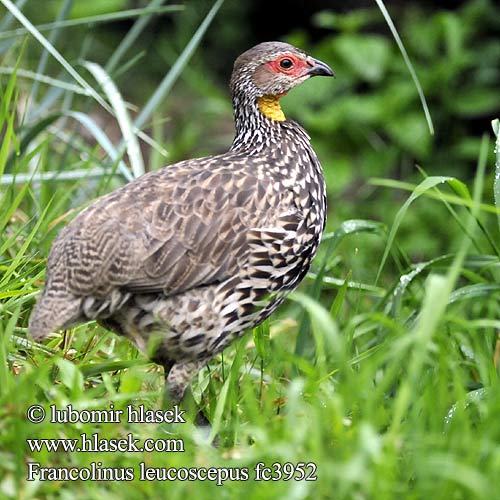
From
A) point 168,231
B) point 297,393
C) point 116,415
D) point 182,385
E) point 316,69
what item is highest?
point 316,69

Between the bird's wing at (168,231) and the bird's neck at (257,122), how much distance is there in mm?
343

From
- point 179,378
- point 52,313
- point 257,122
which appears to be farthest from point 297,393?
point 257,122

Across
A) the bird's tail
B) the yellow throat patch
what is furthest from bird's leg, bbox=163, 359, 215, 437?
the yellow throat patch

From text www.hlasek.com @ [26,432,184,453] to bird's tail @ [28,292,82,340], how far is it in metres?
0.51

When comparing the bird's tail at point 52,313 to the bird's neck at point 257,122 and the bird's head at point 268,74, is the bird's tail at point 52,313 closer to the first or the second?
the bird's neck at point 257,122

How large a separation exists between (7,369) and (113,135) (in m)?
6.27

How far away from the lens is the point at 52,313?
11.5ft

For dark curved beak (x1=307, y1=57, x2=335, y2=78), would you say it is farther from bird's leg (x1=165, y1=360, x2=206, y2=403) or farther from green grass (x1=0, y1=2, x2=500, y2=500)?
bird's leg (x1=165, y1=360, x2=206, y2=403)

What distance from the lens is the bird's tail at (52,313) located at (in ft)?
11.4

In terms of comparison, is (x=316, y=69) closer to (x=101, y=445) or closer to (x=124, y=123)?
(x=124, y=123)

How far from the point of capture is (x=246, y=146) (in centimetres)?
419

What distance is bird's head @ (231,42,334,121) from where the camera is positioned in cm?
420

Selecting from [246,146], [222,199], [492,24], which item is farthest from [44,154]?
[492,24]

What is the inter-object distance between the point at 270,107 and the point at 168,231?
2.87ft
